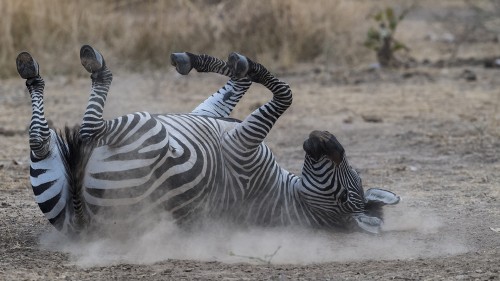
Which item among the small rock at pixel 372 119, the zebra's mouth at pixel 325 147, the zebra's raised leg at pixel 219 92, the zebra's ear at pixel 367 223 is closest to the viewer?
the zebra's mouth at pixel 325 147

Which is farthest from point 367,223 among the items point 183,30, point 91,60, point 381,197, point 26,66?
point 183,30

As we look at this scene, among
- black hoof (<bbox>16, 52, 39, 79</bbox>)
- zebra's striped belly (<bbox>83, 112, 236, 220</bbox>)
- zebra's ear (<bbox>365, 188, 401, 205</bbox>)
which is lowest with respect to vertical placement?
zebra's ear (<bbox>365, 188, 401, 205</bbox>)

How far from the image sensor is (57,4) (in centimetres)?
1219

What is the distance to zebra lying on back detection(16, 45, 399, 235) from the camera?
4734mm

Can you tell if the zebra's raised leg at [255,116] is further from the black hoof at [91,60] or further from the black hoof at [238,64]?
the black hoof at [91,60]

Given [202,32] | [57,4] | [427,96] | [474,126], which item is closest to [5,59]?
[57,4]

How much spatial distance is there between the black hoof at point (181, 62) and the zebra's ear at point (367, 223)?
50.0 inches

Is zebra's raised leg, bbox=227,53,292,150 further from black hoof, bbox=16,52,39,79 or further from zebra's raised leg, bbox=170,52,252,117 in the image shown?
black hoof, bbox=16,52,39,79

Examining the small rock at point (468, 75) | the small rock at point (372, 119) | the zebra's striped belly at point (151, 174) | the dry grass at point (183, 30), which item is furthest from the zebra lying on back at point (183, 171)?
the dry grass at point (183, 30)

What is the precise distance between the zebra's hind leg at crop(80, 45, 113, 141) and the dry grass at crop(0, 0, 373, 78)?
278 inches

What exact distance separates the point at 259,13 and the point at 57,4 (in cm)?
267

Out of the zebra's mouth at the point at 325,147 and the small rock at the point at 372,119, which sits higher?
the small rock at the point at 372,119

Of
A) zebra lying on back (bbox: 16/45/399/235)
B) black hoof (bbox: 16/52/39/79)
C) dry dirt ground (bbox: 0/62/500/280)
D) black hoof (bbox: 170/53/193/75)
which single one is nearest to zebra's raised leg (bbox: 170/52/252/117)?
zebra lying on back (bbox: 16/45/399/235)

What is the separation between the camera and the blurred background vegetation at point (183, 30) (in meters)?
12.0
